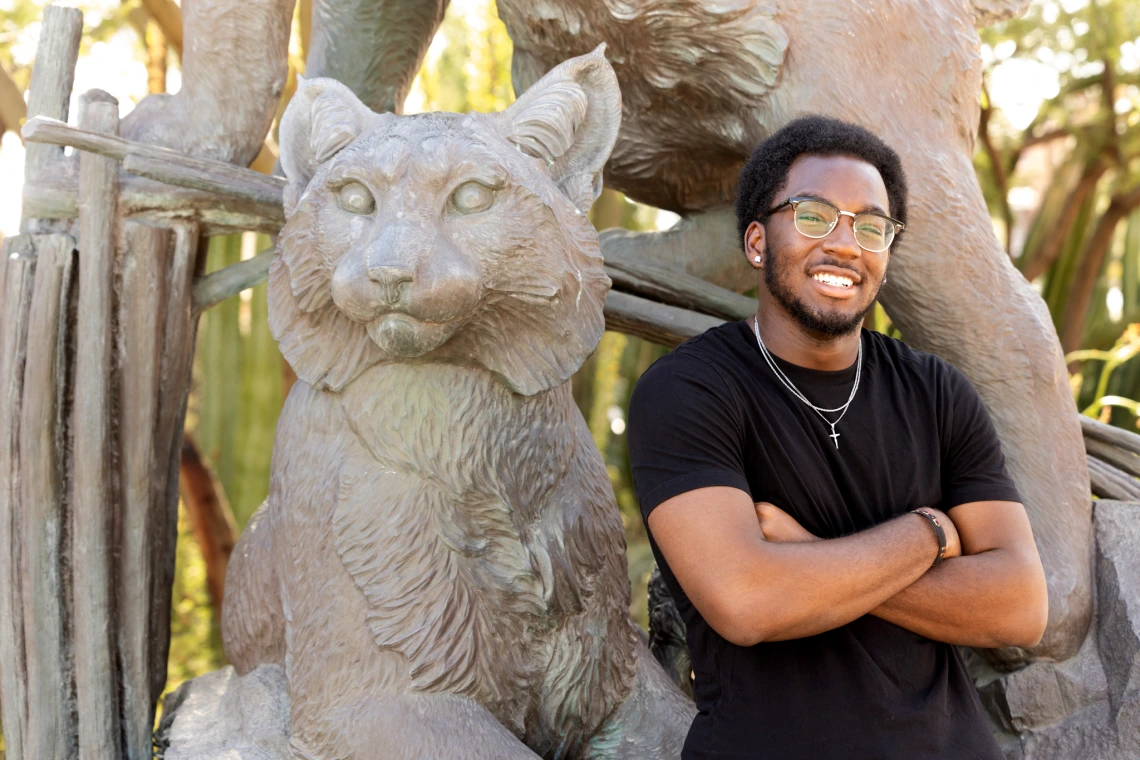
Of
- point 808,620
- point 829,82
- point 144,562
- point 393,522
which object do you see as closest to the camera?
point 808,620

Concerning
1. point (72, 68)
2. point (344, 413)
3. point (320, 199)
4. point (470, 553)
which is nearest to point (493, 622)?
point (470, 553)

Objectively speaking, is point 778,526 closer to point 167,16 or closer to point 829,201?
point 829,201

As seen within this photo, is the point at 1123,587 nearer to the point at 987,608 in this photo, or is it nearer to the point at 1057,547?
the point at 1057,547

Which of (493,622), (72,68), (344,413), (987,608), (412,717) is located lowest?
(412,717)

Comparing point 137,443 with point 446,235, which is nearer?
point 446,235

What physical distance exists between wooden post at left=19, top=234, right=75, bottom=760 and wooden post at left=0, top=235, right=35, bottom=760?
1 centimetres

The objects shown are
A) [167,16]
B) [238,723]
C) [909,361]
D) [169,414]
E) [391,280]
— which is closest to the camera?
[391,280]

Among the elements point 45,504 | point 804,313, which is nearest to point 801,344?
point 804,313

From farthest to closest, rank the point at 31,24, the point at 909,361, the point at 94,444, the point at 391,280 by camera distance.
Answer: the point at 31,24 < the point at 94,444 < the point at 909,361 < the point at 391,280

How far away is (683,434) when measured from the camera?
1391 mm

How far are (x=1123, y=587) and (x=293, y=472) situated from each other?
1255 millimetres

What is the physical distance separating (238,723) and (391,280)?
0.82 meters

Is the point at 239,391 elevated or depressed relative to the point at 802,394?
depressed

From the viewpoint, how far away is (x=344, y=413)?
4.85 feet
